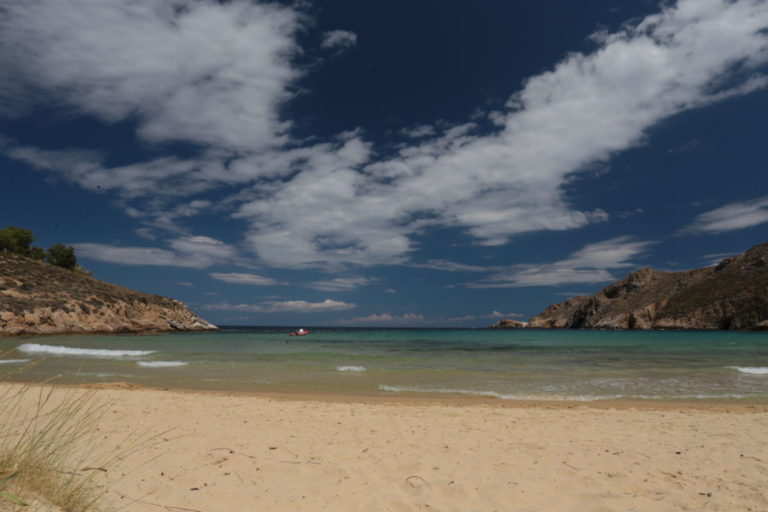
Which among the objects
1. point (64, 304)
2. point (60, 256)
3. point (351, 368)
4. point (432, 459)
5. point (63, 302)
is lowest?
point (351, 368)

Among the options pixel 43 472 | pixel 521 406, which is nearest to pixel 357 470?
pixel 43 472

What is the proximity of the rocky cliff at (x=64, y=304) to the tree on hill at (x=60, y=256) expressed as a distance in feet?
28.2

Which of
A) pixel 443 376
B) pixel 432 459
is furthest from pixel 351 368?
pixel 432 459

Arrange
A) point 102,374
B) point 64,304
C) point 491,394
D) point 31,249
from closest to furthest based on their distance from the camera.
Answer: point 491,394 → point 102,374 → point 64,304 → point 31,249

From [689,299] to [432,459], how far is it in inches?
4699

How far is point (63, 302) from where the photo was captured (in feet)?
155

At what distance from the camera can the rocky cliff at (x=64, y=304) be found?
4253 cm

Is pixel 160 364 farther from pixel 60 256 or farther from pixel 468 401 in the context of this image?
pixel 60 256

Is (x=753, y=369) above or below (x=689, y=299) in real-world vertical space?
below

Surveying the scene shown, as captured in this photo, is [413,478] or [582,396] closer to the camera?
[413,478]

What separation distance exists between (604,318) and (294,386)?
452 feet

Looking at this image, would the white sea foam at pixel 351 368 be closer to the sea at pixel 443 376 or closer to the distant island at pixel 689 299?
the sea at pixel 443 376

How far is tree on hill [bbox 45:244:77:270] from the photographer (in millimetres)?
65375

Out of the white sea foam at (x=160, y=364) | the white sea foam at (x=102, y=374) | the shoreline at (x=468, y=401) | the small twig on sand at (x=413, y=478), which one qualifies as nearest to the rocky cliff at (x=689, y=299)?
the shoreline at (x=468, y=401)
